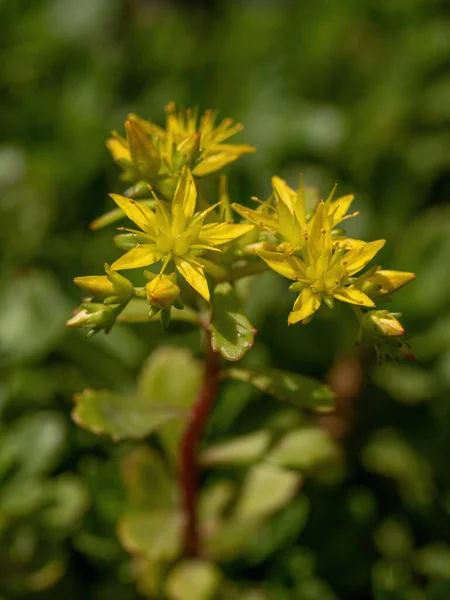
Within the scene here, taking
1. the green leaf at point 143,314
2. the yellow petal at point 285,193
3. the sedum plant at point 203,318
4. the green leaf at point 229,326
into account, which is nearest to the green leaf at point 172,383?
the sedum plant at point 203,318

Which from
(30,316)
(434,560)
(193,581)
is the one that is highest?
(30,316)

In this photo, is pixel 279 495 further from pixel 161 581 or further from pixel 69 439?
pixel 69 439

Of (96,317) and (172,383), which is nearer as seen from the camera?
(96,317)

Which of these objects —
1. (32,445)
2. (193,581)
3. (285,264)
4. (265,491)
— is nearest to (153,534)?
(193,581)

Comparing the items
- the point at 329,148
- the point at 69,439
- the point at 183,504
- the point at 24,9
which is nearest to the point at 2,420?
the point at 69,439

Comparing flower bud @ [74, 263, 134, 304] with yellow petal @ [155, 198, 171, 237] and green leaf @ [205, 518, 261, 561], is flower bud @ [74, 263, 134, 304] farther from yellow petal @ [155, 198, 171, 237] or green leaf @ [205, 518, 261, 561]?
green leaf @ [205, 518, 261, 561]

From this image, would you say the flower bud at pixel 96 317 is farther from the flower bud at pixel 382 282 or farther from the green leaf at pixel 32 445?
the green leaf at pixel 32 445

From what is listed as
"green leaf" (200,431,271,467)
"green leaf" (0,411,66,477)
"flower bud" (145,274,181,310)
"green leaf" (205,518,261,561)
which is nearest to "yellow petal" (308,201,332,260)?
"flower bud" (145,274,181,310)

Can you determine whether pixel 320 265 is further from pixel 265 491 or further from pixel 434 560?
pixel 434 560
